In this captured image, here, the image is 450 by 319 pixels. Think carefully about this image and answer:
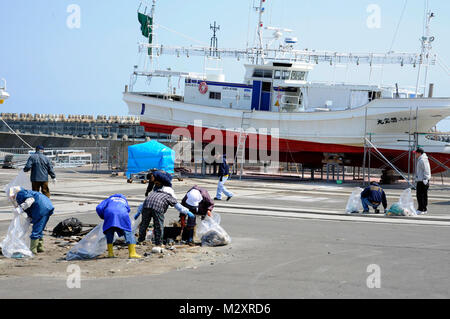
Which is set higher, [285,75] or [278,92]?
[285,75]

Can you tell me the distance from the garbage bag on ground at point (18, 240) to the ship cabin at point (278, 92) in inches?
954

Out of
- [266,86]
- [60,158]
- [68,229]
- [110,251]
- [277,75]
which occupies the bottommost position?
[60,158]

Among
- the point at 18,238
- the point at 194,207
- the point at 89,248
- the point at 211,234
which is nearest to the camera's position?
the point at 89,248

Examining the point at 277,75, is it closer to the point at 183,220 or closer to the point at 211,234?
the point at 183,220

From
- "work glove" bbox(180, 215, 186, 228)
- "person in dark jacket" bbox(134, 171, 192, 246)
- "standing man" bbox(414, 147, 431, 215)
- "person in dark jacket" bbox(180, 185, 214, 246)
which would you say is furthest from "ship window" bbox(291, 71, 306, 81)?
"person in dark jacket" bbox(134, 171, 192, 246)

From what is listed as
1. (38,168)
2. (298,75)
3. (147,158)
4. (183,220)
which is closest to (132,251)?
(183,220)

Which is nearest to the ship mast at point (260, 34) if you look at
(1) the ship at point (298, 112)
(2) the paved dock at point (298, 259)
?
(1) the ship at point (298, 112)

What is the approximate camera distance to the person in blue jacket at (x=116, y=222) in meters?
9.84

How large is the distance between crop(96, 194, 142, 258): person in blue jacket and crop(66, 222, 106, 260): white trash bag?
14 centimetres

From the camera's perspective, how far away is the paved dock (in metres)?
7.54

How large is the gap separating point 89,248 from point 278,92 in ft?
83.3

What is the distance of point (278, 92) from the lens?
3428 centimetres

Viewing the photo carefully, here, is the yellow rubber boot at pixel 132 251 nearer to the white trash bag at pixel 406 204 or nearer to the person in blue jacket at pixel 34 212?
the person in blue jacket at pixel 34 212

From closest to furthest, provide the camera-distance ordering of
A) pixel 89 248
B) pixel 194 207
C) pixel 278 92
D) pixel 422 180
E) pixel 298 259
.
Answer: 1. pixel 298 259
2. pixel 89 248
3. pixel 194 207
4. pixel 422 180
5. pixel 278 92
